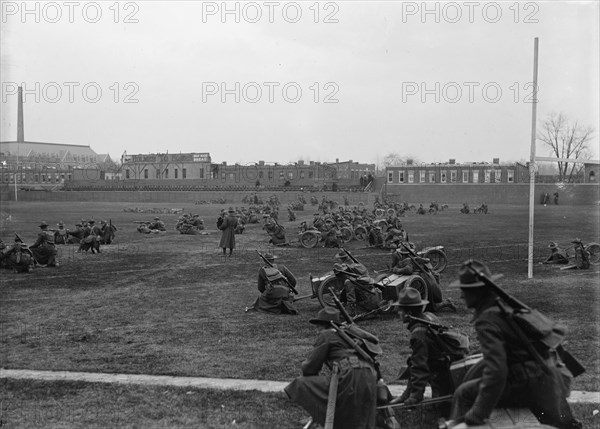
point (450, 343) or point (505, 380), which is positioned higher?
point (505, 380)

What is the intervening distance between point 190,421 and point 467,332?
16.3 ft

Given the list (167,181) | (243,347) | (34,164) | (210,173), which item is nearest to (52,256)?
(243,347)

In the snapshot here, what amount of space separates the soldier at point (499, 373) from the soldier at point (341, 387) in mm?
1125

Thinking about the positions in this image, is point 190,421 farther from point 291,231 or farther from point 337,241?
point 291,231

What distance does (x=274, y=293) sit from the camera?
1176cm

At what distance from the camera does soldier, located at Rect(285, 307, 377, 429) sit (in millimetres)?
5219

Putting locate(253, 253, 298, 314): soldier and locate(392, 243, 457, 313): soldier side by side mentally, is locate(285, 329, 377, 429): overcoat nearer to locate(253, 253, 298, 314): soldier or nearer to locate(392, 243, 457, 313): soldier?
locate(392, 243, 457, 313): soldier

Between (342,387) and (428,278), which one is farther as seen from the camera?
(428,278)

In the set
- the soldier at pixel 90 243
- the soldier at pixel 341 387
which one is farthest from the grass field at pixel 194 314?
the soldier at pixel 341 387

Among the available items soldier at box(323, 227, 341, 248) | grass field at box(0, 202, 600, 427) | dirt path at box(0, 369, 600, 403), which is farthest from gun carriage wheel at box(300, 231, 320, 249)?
dirt path at box(0, 369, 600, 403)

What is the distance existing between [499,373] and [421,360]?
1.65 metres

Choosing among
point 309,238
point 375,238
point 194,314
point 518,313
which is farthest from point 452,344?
point 309,238

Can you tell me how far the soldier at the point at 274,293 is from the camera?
11.7m

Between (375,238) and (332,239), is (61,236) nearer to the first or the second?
(332,239)
